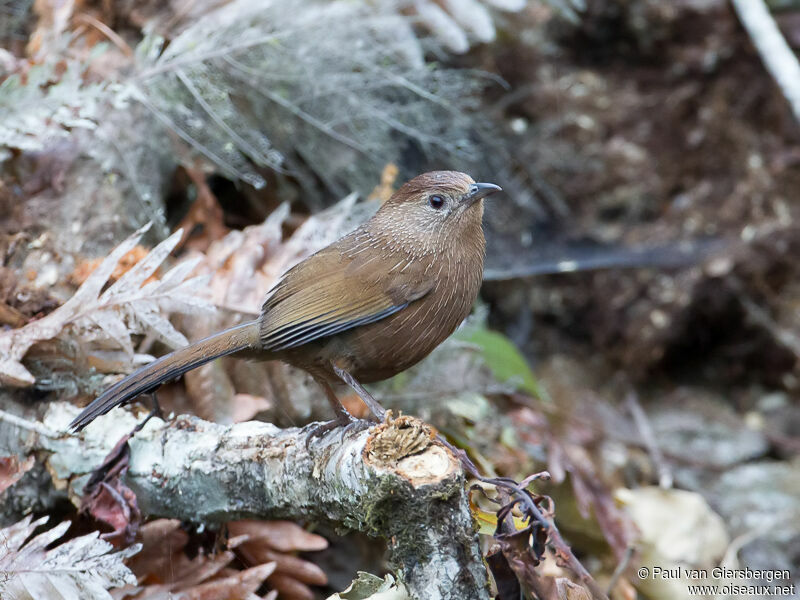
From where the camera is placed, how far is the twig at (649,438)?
186 inches

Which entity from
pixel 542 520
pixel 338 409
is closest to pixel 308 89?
pixel 338 409

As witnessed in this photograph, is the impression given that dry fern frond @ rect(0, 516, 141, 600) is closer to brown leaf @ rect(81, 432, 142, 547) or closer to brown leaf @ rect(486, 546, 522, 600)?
brown leaf @ rect(81, 432, 142, 547)

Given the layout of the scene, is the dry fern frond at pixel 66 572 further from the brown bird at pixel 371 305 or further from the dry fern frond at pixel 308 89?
the dry fern frond at pixel 308 89

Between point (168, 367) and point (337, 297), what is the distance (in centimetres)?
60

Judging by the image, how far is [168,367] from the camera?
9.16 feet

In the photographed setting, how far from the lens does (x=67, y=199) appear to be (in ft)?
12.9

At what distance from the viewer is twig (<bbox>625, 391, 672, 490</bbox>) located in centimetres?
473

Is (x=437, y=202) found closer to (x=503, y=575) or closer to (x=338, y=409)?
(x=338, y=409)

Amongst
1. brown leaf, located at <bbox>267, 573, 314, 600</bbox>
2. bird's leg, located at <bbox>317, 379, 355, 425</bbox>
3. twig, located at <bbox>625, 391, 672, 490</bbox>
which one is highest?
bird's leg, located at <bbox>317, 379, 355, 425</bbox>

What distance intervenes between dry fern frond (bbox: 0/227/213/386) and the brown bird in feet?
0.80

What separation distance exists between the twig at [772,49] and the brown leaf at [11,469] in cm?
423

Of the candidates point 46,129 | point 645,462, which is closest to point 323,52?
point 46,129

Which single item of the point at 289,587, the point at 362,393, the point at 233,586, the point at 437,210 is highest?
the point at 437,210

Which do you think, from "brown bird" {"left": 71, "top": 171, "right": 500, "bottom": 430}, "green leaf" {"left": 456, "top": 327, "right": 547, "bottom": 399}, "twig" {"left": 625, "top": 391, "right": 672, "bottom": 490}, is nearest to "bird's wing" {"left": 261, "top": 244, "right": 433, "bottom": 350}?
A: "brown bird" {"left": 71, "top": 171, "right": 500, "bottom": 430}
